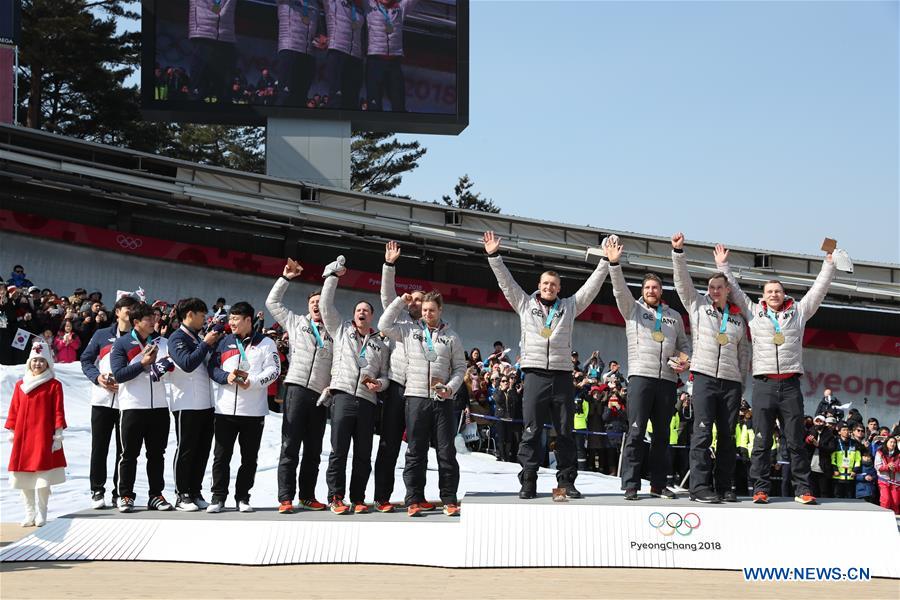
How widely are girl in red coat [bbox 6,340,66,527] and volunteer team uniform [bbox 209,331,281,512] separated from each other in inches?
65.7

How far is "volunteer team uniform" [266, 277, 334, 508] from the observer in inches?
344

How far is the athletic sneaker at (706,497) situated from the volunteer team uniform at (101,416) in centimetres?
467

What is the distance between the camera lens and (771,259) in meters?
24.6

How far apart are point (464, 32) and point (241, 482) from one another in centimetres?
1671

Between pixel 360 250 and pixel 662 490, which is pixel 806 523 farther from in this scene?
pixel 360 250

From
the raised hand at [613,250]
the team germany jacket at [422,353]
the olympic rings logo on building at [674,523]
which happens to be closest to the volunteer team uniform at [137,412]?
the team germany jacket at [422,353]

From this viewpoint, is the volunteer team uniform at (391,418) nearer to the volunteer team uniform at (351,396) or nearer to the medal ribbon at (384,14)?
the volunteer team uniform at (351,396)

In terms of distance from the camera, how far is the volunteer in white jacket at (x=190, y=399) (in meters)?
8.54

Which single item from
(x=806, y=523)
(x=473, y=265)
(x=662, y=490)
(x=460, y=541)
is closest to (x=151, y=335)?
(x=460, y=541)

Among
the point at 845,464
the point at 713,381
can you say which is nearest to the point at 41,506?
the point at 713,381

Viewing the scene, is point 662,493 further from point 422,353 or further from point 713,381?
point 422,353

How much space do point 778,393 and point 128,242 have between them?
18.7 metres

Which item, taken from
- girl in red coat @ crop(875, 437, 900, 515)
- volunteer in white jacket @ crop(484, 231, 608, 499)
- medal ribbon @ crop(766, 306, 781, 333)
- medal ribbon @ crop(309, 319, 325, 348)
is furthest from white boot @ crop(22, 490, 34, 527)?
girl in red coat @ crop(875, 437, 900, 515)

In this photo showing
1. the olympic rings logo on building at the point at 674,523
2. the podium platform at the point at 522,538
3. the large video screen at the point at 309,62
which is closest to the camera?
the podium platform at the point at 522,538
